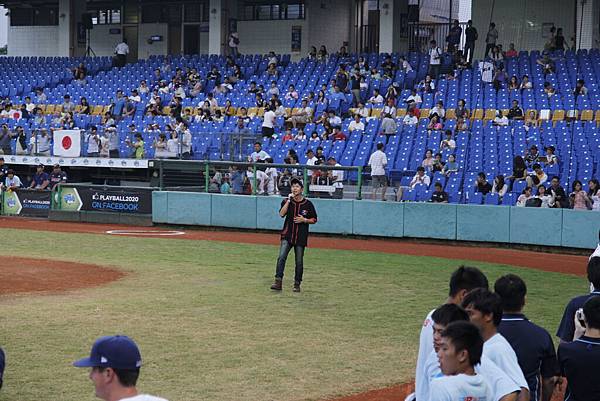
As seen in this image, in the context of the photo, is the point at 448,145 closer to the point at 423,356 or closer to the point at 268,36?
the point at 268,36

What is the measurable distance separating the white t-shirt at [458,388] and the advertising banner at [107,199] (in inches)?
979

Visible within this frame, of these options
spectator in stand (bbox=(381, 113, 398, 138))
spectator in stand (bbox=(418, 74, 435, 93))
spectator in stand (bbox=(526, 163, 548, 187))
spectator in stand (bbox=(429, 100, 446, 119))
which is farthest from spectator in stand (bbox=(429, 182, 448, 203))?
spectator in stand (bbox=(418, 74, 435, 93))

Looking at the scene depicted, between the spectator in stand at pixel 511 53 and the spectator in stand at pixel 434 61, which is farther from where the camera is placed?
the spectator in stand at pixel 434 61

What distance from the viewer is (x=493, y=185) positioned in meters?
26.3

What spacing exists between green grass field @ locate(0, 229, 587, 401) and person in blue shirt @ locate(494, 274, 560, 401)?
3686mm

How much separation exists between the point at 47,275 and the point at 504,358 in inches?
546

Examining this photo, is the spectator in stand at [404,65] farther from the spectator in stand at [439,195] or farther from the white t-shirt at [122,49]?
the white t-shirt at [122,49]

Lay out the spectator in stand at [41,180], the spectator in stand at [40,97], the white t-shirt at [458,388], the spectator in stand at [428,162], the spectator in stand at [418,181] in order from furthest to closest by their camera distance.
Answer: the spectator in stand at [40,97] < the spectator in stand at [41,180] < the spectator in stand at [428,162] < the spectator in stand at [418,181] < the white t-shirt at [458,388]

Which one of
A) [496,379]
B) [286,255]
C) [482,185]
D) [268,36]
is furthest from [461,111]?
[496,379]

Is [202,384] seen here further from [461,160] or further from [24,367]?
[461,160]

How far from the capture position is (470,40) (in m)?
36.6

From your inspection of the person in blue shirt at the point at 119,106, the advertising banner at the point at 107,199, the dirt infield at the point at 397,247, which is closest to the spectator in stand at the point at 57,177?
the advertising banner at the point at 107,199

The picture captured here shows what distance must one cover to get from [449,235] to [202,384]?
1630cm

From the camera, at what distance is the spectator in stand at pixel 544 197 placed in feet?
80.2
